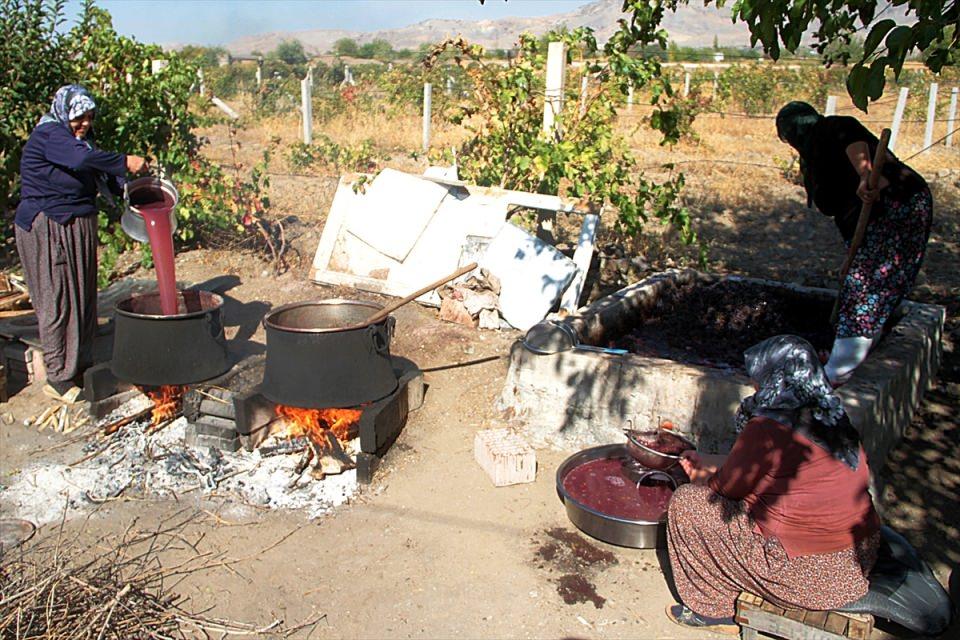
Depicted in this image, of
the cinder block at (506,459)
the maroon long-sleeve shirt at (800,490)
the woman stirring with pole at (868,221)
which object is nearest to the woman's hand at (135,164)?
the cinder block at (506,459)

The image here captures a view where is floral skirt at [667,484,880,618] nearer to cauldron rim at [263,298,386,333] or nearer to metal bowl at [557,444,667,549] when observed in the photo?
metal bowl at [557,444,667,549]

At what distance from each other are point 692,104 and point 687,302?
213 cm

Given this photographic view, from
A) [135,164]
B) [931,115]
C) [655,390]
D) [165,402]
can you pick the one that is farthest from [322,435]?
[931,115]

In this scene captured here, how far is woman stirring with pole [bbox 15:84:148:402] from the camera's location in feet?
17.5

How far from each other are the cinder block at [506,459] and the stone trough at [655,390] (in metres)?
0.34

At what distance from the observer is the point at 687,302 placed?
6.66m

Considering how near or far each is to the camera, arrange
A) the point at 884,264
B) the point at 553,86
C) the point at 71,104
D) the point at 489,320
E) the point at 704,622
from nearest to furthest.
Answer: the point at 704,622
the point at 884,264
the point at 71,104
the point at 489,320
the point at 553,86

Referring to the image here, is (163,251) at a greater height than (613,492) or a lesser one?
greater

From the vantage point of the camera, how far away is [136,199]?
5969mm

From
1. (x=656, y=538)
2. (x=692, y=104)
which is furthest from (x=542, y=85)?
(x=656, y=538)

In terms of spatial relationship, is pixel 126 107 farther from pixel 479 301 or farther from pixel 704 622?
pixel 704 622

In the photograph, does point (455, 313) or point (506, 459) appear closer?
point (506, 459)

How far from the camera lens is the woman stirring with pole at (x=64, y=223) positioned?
535cm

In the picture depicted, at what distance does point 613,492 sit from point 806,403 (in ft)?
4.80
